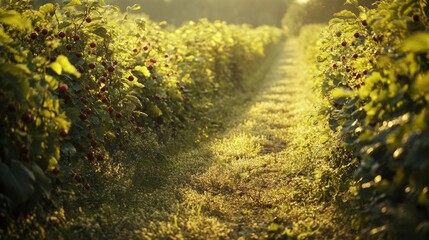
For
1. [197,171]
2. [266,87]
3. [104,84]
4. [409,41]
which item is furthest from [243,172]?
[266,87]

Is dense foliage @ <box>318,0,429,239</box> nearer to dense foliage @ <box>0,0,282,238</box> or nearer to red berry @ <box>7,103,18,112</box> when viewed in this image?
dense foliage @ <box>0,0,282,238</box>

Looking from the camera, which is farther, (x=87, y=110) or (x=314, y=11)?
(x=314, y=11)

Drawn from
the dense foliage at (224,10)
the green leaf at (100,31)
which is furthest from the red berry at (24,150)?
the dense foliage at (224,10)

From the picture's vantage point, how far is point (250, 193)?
5.33m

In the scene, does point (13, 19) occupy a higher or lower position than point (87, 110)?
higher

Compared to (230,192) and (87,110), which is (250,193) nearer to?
(230,192)

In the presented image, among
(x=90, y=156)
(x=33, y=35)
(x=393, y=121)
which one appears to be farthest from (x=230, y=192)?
(x=33, y=35)

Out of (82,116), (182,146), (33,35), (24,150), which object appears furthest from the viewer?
(182,146)

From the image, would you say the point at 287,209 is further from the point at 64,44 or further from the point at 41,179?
the point at 64,44

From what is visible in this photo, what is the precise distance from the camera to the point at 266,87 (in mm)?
14820

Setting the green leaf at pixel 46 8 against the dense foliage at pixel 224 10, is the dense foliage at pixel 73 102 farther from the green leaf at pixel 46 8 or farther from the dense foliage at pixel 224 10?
the dense foliage at pixel 224 10

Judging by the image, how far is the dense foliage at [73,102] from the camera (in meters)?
3.71

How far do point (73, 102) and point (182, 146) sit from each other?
2.55 meters

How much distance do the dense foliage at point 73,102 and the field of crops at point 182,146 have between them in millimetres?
17
